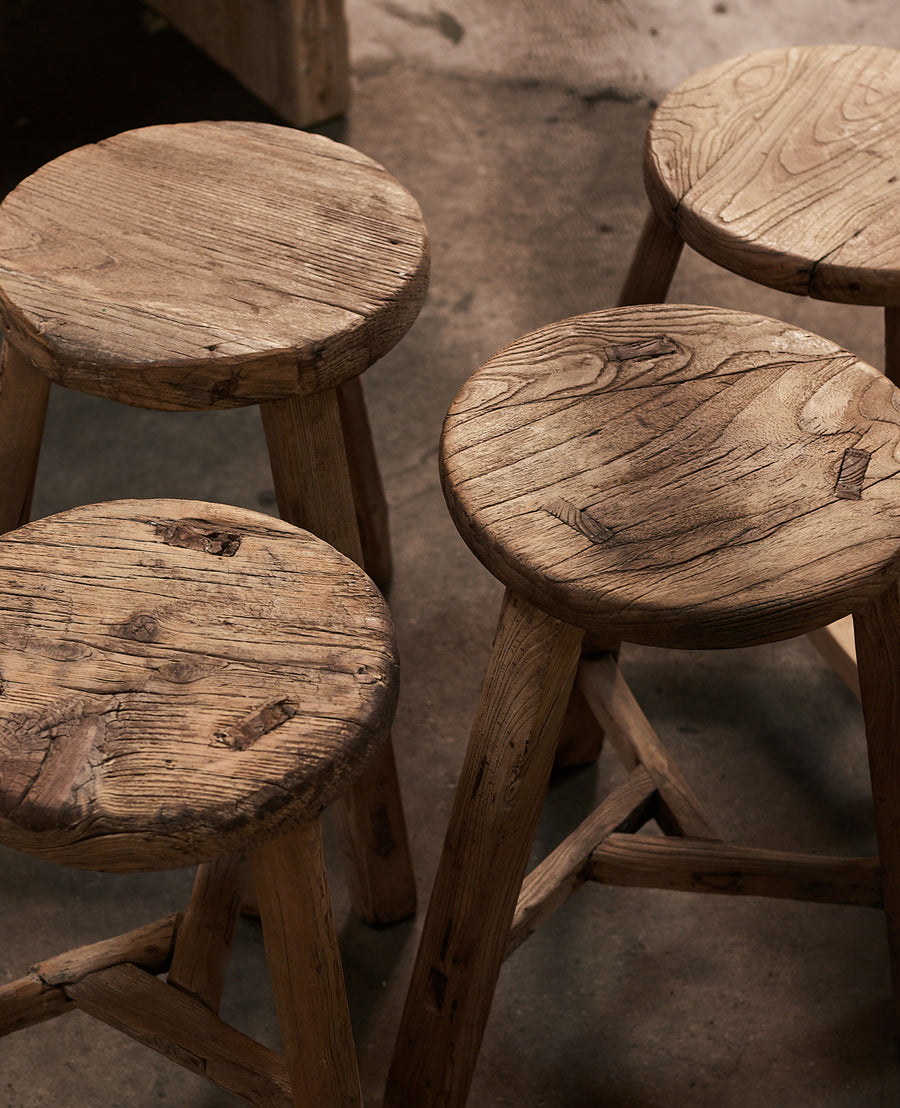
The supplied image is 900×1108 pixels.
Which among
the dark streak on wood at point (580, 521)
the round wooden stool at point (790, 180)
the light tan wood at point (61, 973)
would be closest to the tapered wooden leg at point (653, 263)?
the round wooden stool at point (790, 180)

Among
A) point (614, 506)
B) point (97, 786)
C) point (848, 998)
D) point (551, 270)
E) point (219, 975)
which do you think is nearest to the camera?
point (97, 786)

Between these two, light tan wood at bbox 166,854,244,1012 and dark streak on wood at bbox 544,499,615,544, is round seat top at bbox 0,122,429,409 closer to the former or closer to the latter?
dark streak on wood at bbox 544,499,615,544

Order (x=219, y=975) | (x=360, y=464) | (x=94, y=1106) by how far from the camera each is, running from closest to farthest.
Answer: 1. (x=219, y=975)
2. (x=94, y=1106)
3. (x=360, y=464)

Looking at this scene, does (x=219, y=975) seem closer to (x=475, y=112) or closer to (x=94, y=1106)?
(x=94, y=1106)

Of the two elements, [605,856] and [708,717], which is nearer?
[605,856]

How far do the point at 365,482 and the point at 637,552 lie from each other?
954 millimetres

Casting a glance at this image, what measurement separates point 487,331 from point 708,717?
3.72ft

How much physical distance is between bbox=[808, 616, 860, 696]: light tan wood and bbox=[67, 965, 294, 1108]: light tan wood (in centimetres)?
97

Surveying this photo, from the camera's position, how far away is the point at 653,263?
157 centimetres

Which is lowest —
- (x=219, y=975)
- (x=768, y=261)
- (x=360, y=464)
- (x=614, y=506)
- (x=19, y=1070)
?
(x=19, y=1070)

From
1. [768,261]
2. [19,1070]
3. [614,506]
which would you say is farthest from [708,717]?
[19,1070]

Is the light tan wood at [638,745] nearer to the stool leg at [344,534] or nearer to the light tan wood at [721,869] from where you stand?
the light tan wood at [721,869]

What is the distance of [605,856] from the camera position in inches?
53.5

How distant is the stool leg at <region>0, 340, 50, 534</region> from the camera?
139cm
